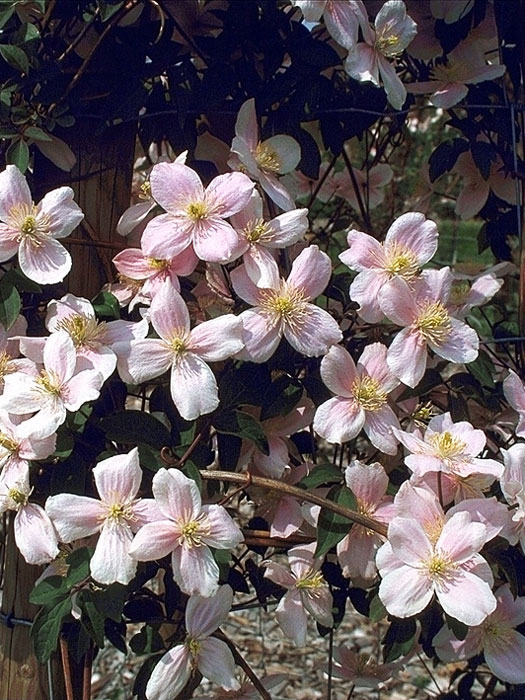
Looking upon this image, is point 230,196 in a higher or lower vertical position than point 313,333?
higher

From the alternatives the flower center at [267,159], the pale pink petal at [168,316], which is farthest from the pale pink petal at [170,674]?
the flower center at [267,159]

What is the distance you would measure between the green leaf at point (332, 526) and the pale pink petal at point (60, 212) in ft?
1.29

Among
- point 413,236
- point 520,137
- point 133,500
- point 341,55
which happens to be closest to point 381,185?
point 520,137

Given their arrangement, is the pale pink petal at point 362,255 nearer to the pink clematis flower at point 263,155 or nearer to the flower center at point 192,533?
the pink clematis flower at point 263,155

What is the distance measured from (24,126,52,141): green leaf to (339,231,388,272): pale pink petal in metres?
0.35

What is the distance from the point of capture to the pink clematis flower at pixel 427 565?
2.51 ft

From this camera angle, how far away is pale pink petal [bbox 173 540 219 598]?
30.6 inches

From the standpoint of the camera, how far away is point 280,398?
90 centimetres

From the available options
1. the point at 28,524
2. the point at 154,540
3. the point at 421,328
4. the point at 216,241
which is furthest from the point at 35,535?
the point at 421,328

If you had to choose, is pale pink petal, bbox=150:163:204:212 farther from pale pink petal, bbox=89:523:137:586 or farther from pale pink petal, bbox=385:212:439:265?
pale pink petal, bbox=89:523:137:586

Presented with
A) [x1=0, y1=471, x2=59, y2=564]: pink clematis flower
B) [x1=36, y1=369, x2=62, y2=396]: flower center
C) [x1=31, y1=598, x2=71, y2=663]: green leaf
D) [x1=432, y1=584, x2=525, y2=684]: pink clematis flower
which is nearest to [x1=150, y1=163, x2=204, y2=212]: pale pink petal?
[x1=36, y1=369, x2=62, y2=396]: flower center

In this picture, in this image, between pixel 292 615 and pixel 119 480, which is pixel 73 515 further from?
pixel 292 615

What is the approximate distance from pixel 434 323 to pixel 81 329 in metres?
0.36

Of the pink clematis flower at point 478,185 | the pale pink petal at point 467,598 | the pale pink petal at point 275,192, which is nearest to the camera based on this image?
the pale pink petal at point 467,598
